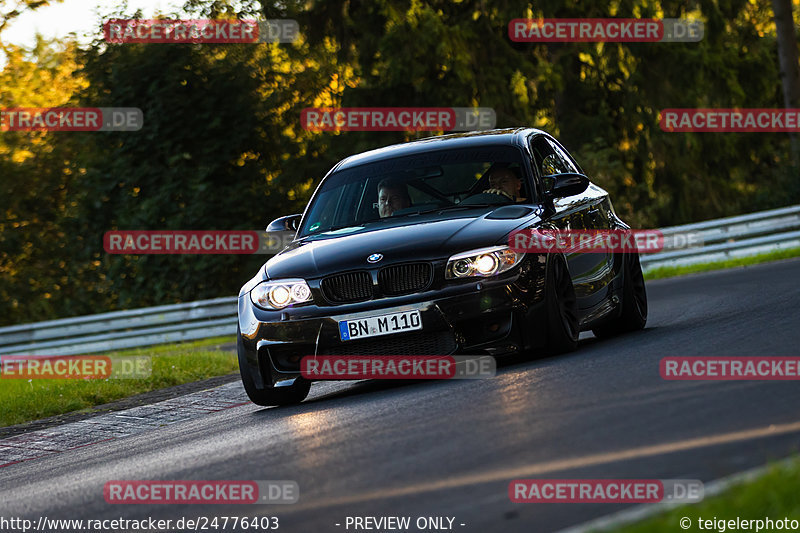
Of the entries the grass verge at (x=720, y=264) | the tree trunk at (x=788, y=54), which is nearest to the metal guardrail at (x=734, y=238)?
the grass verge at (x=720, y=264)

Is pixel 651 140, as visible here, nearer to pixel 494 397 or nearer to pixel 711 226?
pixel 711 226

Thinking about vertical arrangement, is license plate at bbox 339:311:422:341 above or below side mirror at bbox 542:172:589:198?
below

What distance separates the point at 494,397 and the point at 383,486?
1.90 m

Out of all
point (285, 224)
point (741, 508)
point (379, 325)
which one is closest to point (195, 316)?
point (285, 224)

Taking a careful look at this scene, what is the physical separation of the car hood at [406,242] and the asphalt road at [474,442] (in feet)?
2.82

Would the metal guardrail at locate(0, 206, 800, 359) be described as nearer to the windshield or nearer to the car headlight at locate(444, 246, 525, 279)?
the windshield

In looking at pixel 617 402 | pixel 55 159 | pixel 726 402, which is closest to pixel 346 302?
pixel 617 402

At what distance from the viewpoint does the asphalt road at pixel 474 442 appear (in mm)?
4934

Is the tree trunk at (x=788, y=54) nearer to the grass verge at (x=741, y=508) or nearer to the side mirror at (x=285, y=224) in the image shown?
the side mirror at (x=285, y=224)

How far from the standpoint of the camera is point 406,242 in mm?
8336

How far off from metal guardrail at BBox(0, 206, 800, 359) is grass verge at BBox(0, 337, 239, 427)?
31.0 feet

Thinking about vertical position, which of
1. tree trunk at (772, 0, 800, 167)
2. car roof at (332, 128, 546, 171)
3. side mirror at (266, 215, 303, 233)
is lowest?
side mirror at (266, 215, 303, 233)

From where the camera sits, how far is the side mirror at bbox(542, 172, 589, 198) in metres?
9.10

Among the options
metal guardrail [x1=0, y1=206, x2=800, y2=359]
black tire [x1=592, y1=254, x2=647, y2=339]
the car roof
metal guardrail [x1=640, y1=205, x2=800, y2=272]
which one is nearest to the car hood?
the car roof
